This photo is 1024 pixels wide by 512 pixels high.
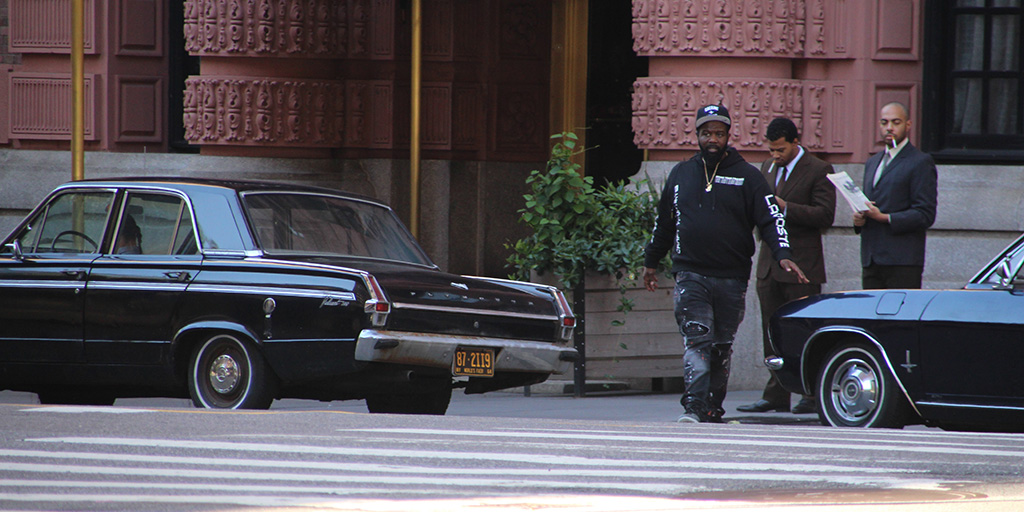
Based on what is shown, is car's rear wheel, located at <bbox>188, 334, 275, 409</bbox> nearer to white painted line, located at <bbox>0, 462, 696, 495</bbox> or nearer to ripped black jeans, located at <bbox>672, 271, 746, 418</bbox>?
ripped black jeans, located at <bbox>672, 271, 746, 418</bbox>

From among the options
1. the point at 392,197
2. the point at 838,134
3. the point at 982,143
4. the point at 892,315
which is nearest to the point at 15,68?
the point at 392,197

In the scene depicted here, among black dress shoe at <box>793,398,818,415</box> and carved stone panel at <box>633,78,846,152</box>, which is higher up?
carved stone panel at <box>633,78,846,152</box>

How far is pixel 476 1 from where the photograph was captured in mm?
A: 17594

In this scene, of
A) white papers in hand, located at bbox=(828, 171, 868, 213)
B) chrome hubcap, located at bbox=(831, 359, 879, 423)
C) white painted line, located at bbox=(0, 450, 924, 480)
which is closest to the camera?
white painted line, located at bbox=(0, 450, 924, 480)

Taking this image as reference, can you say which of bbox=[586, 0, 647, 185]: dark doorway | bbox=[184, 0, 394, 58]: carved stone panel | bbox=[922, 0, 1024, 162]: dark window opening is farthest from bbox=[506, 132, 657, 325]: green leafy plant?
bbox=[184, 0, 394, 58]: carved stone panel

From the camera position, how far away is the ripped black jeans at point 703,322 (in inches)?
393

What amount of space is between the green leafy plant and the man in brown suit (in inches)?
51.2

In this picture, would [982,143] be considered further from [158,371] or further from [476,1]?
[158,371]

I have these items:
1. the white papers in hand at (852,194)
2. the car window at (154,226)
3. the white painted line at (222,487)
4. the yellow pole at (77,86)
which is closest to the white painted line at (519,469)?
the white painted line at (222,487)

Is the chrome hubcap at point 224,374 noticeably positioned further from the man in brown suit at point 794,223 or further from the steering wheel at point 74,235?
the man in brown suit at point 794,223

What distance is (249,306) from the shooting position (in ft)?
32.2

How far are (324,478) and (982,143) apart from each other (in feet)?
30.9

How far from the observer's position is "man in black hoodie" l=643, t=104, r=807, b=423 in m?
10.0

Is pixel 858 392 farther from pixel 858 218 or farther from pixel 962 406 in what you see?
pixel 858 218
